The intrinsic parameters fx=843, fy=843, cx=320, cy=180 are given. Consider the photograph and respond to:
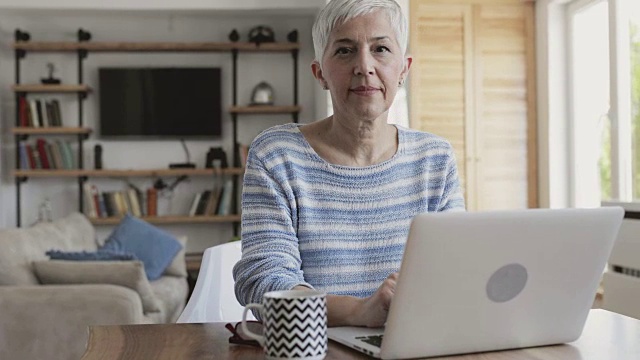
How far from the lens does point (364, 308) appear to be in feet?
4.04

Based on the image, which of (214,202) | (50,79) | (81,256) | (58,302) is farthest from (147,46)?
(58,302)

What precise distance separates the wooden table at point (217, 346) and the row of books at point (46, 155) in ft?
18.2

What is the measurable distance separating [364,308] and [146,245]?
4.36 metres

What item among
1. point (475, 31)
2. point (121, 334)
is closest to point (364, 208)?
point (121, 334)

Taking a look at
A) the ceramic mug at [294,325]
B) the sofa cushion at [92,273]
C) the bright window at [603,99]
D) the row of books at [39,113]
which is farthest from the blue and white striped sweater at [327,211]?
the row of books at [39,113]

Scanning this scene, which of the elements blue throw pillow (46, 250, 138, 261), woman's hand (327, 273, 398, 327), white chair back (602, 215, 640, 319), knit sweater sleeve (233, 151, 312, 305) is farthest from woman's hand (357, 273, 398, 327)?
blue throw pillow (46, 250, 138, 261)

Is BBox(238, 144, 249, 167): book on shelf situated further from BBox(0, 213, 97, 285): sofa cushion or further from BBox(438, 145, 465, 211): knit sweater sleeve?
BBox(438, 145, 465, 211): knit sweater sleeve

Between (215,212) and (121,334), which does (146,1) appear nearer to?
(215,212)

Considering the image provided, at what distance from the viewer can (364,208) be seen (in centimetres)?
150

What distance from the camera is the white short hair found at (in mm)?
1496

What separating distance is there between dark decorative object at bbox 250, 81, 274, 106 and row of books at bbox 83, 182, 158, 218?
1099 millimetres

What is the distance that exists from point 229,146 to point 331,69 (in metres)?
5.47

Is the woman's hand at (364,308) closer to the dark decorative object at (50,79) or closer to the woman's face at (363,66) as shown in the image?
the woman's face at (363,66)

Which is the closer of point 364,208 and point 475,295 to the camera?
point 475,295
